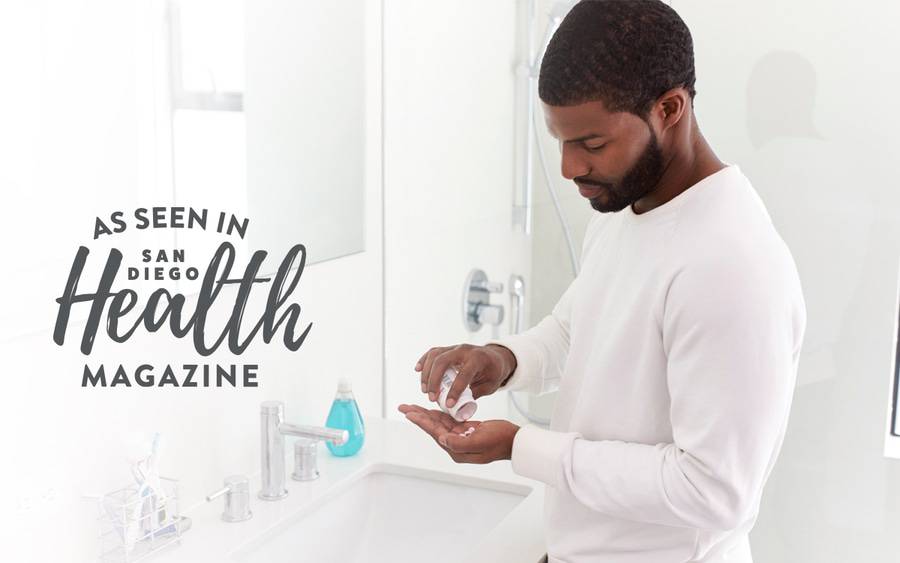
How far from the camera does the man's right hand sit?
1.29 meters

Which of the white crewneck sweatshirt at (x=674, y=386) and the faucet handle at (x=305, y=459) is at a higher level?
the white crewneck sweatshirt at (x=674, y=386)

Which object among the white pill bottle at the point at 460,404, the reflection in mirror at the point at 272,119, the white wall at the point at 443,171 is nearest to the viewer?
the white pill bottle at the point at 460,404

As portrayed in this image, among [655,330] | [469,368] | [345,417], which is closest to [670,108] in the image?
[655,330]

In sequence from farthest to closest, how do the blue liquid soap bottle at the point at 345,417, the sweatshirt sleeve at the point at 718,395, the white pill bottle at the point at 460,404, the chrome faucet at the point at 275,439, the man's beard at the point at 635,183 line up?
1. the blue liquid soap bottle at the point at 345,417
2. the chrome faucet at the point at 275,439
3. the white pill bottle at the point at 460,404
4. the man's beard at the point at 635,183
5. the sweatshirt sleeve at the point at 718,395

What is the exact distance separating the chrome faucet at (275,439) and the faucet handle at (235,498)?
0.25ft

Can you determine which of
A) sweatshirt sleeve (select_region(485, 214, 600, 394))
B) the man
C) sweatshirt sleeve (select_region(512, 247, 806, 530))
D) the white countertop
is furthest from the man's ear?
the white countertop

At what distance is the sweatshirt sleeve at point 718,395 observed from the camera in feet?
3.22

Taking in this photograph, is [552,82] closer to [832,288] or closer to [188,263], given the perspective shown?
[188,263]

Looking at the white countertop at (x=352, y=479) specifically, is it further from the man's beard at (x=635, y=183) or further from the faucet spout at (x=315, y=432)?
the man's beard at (x=635, y=183)

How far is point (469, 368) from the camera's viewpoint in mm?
1301

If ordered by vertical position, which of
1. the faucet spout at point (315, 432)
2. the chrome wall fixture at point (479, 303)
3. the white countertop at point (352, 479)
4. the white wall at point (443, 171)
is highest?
the white wall at point (443, 171)

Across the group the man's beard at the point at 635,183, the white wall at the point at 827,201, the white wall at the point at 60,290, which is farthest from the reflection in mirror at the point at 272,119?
the white wall at the point at 827,201

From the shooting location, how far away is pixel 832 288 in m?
2.08

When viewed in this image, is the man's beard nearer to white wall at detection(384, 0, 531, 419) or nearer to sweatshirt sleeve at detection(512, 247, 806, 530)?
sweatshirt sleeve at detection(512, 247, 806, 530)
